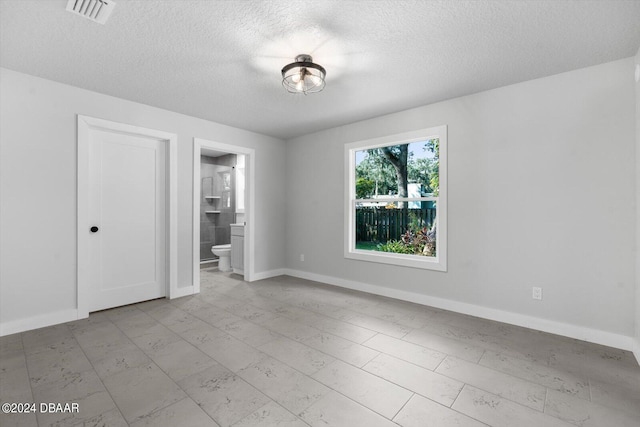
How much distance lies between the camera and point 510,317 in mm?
3082

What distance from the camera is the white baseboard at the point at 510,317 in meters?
2.58

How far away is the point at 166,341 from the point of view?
2.66 meters

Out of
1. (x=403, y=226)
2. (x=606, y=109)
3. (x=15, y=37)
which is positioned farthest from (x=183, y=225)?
(x=606, y=109)

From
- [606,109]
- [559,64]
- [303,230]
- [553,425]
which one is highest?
[559,64]

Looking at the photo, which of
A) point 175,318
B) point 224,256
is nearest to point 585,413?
point 175,318

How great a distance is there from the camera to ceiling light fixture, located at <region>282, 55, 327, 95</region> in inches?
100.0

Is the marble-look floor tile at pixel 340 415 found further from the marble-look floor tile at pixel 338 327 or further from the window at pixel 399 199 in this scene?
the window at pixel 399 199

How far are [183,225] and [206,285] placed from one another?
1150 mm

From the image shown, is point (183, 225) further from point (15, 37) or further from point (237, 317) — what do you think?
point (15, 37)

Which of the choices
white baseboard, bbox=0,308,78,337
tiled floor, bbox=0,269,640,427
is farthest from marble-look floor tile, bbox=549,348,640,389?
white baseboard, bbox=0,308,78,337

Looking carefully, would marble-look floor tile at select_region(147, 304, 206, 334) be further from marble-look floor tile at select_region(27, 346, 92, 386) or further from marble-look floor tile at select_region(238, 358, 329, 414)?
marble-look floor tile at select_region(238, 358, 329, 414)

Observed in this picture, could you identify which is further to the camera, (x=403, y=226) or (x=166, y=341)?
(x=403, y=226)

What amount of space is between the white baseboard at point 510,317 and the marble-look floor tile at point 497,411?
140 cm

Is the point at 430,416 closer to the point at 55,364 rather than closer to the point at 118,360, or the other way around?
the point at 118,360
